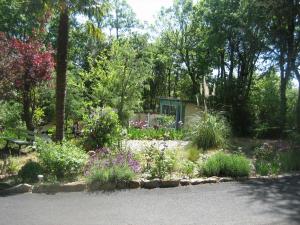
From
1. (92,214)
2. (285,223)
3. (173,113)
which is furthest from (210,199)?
(173,113)

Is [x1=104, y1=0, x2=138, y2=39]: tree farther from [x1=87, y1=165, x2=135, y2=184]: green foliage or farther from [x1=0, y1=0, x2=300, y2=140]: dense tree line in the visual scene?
[x1=87, y1=165, x2=135, y2=184]: green foliage

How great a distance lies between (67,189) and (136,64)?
17636 mm

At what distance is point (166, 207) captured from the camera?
24.1ft

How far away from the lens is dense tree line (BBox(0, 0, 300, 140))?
12539mm

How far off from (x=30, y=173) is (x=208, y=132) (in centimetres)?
627

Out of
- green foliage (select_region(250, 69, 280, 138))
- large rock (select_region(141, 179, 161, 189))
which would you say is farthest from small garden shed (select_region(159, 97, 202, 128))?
large rock (select_region(141, 179, 161, 189))

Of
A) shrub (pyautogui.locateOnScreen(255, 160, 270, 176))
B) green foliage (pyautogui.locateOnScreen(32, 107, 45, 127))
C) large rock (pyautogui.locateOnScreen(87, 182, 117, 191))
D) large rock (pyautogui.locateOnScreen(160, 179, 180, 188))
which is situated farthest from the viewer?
green foliage (pyautogui.locateOnScreen(32, 107, 45, 127))

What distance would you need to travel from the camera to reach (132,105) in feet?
81.8

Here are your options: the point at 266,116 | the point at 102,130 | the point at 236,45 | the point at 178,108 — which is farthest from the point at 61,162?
the point at 236,45

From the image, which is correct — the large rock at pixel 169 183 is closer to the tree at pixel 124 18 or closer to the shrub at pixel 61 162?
the shrub at pixel 61 162

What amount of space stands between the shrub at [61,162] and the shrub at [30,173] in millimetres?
220

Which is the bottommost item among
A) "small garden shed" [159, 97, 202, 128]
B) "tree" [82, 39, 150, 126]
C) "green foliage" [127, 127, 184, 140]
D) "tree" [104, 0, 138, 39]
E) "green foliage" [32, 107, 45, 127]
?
"green foliage" [127, 127, 184, 140]

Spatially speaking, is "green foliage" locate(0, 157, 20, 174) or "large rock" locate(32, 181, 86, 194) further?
"green foliage" locate(0, 157, 20, 174)

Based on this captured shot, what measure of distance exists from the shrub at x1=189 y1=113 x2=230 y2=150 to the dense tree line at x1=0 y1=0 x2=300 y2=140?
2.55 meters
